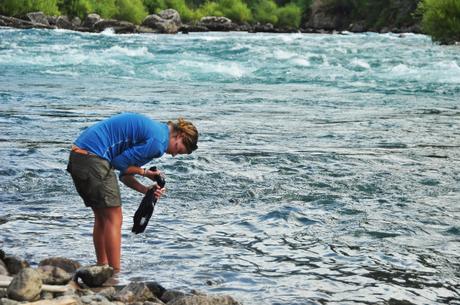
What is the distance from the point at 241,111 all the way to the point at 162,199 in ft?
24.0

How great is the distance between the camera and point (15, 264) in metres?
6.08

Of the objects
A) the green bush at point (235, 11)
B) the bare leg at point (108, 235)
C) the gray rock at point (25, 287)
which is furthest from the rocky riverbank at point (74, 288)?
the green bush at point (235, 11)

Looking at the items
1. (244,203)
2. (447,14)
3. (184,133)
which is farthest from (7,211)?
(447,14)

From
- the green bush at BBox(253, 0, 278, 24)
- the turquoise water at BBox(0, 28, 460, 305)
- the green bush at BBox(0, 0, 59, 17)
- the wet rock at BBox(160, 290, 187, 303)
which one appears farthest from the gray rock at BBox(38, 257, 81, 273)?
the green bush at BBox(253, 0, 278, 24)

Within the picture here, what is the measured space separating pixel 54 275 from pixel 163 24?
5801 cm

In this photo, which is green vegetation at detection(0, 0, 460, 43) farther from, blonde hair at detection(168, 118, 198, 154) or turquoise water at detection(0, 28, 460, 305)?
blonde hair at detection(168, 118, 198, 154)

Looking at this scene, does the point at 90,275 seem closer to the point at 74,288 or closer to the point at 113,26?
the point at 74,288

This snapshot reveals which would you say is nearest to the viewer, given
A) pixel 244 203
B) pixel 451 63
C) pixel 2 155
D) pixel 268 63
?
pixel 244 203

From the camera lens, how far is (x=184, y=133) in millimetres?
5938

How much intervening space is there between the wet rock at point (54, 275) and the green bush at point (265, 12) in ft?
314

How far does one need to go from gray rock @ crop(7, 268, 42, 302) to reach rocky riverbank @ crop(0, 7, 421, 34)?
153ft

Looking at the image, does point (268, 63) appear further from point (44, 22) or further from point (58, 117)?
point (44, 22)

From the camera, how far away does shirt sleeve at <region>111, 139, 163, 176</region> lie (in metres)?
5.91

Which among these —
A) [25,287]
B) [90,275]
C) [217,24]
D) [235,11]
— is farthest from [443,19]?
[235,11]
